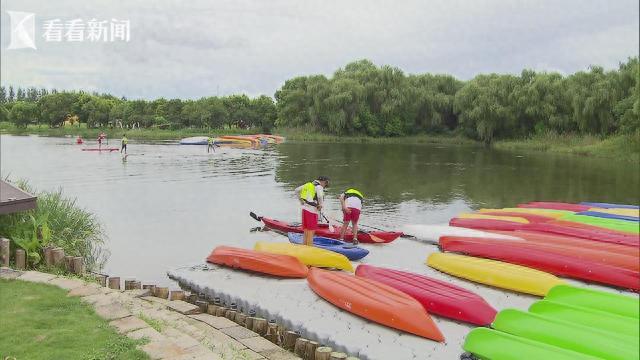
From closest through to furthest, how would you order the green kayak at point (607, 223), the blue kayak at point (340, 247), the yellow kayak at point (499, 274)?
the yellow kayak at point (499, 274) < the blue kayak at point (340, 247) < the green kayak at point (607, 223)

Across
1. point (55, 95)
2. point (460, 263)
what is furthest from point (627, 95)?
point (55, 95)

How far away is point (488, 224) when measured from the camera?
1514 cm

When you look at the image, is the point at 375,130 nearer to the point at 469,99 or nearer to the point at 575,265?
the point at 469,99

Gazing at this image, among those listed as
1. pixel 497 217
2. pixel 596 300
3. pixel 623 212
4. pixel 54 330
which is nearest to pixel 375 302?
pixel 596 300

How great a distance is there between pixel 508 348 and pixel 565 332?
0.90 metres

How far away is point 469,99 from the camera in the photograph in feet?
196

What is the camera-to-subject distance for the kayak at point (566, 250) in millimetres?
11070

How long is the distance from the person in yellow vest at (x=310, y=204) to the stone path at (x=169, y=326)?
4.23 m

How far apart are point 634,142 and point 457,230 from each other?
37.1m

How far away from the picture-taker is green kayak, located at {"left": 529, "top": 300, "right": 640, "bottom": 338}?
22.6ft

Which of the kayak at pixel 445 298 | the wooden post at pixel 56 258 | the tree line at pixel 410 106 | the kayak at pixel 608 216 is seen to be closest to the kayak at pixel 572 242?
the kayak at pixel 608 216

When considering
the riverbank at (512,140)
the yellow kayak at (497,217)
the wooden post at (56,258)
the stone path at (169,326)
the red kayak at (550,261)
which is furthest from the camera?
the riverbank at (512,140)

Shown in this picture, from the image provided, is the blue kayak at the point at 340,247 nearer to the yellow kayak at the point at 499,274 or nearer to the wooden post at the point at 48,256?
the yellow kayak at the point at 499,274

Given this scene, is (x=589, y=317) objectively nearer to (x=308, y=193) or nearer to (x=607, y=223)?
(x=308, y=193)
